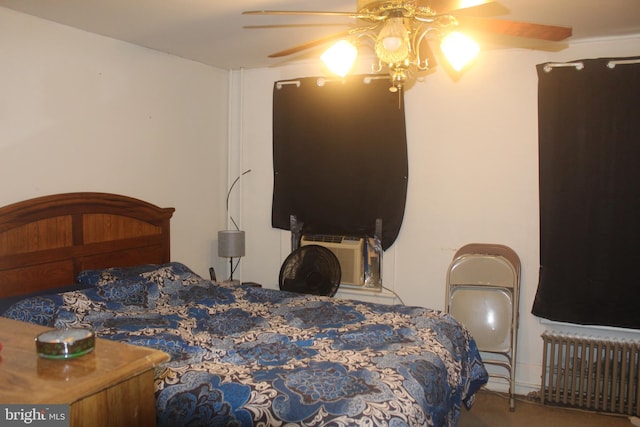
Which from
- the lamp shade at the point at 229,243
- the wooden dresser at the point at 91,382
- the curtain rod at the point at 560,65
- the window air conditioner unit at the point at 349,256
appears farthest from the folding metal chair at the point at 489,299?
the wooden dresser at the point at 91,382

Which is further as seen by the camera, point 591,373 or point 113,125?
point 113,125

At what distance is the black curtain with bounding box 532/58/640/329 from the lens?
3281mm

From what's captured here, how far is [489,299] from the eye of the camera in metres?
3.53

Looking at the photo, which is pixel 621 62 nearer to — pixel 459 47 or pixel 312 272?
pixel 459 47

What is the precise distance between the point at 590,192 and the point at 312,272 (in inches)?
75.9

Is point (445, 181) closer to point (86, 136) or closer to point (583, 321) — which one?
point (583, 321)

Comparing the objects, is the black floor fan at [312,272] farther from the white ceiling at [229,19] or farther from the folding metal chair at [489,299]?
the white ceiling at [229,19]

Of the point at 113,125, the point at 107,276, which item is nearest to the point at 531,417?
the point at 107,276

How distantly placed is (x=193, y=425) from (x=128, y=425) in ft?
2.98

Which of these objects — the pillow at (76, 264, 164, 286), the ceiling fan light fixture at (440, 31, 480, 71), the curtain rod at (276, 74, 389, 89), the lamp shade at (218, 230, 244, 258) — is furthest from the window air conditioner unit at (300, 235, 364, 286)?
the ceiling fan light fixture at (440, 31, 480, 71)

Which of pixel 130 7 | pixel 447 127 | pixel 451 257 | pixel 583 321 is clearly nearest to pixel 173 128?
pixel 130 7

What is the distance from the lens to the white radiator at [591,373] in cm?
330

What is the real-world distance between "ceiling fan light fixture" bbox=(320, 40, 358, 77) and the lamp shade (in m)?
2.19

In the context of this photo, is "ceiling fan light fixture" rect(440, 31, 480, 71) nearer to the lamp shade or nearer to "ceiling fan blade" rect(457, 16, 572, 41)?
"ceiling fan blade" rect(457, 16, 572, 41)
